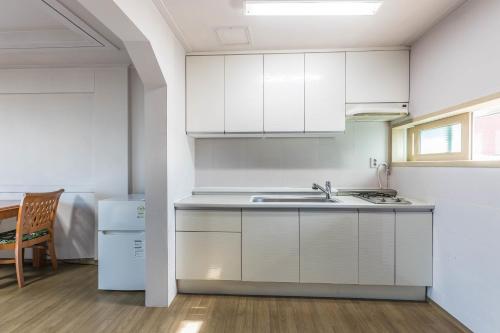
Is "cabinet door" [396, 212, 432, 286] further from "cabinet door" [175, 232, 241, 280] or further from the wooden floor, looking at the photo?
"cabinet door" [175, 232, 241, 280]

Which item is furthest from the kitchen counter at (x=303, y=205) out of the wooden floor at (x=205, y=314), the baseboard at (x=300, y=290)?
the wooden floor at (x=205, y=314)

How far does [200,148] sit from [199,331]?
1.76 m

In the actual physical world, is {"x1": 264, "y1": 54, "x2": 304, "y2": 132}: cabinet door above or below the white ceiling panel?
below

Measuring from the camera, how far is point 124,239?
2277 mm

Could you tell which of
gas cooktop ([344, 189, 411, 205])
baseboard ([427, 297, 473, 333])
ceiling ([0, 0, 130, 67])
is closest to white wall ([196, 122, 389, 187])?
gas cooktop ([344, 189, 411, 205])

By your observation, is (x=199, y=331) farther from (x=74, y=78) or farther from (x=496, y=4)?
(x=74, y=78)

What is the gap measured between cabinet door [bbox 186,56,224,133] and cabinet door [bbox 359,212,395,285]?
5.26 feet

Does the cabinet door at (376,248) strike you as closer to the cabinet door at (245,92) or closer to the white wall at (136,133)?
the cabinet door at (245,92)

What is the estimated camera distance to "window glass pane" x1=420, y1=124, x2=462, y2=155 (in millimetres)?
2000

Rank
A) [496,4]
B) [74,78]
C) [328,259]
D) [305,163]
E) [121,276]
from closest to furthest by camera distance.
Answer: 1. [496,4]
2. [328,259]
3. [121,276]
4. [305,163]
5. [74,78]

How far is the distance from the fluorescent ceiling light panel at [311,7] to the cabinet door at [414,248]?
1.61 m

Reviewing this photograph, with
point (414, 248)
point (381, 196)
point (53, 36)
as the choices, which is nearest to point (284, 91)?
point (381, 196)

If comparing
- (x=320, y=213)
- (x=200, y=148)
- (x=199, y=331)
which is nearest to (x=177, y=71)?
(x=200, y=148)

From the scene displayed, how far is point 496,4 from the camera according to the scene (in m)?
1.51
